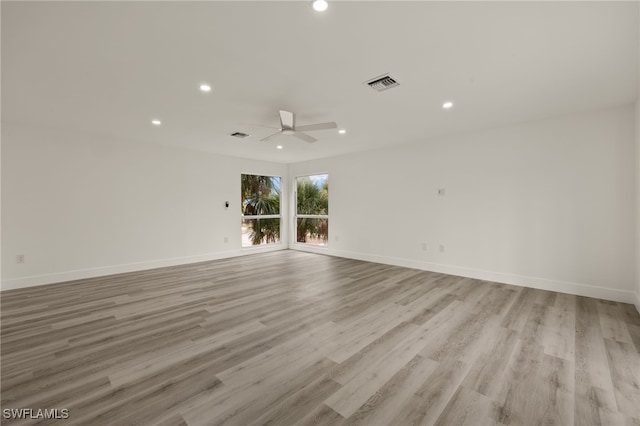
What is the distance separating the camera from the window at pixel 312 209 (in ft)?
23.6

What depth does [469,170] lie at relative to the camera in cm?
457

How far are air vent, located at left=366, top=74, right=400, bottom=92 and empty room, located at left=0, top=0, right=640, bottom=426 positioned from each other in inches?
0.9

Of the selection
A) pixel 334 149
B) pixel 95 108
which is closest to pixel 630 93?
pixel 334 149

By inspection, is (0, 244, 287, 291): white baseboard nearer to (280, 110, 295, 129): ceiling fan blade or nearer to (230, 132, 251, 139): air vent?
(230, 132, 251, 139): air vent

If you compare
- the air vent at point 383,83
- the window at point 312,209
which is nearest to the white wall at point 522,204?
the window at point 312,209

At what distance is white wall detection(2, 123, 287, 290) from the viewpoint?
4047 millimetres

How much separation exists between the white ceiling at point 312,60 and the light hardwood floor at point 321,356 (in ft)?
8.34

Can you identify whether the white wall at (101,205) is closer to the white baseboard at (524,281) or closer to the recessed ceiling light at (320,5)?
Result: the white baseboard at (524,281)

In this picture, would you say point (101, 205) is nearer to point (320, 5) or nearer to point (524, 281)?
point (320, 5)

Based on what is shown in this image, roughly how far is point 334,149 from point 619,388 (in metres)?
5.17

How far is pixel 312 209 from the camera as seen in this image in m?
7.58

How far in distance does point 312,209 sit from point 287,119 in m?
4.42

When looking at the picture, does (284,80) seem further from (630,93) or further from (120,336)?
(630,93)

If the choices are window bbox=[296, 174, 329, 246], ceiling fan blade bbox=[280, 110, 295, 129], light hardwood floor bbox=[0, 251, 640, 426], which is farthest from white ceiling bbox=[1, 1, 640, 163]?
window bbox=[296, 174, 329, 246]
